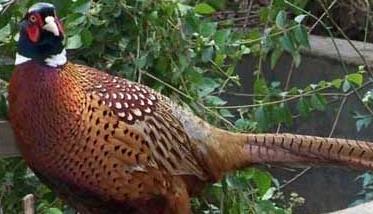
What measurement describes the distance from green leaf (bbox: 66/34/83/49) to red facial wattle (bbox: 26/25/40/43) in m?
0.62

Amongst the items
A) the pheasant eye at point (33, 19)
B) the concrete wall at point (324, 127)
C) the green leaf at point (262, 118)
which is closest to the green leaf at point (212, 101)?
the green leaf at point (262, 118)

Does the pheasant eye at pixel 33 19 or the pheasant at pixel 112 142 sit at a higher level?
the pheasant eye at pixel 33 19

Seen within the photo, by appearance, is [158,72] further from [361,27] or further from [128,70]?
[361,27]

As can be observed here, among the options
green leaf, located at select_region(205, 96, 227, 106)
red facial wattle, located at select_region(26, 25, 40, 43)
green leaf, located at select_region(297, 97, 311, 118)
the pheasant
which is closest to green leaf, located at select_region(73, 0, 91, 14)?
the pheasant

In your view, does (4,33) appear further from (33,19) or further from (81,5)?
(33,19)

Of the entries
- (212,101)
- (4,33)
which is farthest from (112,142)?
(212,101)

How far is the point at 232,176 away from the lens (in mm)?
4125

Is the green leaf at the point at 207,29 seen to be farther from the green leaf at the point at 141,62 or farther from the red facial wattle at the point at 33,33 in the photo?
the red facial wattle at the point at 33,33

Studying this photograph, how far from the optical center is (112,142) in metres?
3.26

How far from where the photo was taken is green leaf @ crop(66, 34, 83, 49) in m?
3.86

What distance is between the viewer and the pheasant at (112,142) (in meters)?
3.19

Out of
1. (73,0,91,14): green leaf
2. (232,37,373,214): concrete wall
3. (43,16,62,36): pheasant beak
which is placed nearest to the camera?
(43,16,62,36): pheasant beak

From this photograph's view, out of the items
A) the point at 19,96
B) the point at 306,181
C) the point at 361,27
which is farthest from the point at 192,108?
the point at 361,27

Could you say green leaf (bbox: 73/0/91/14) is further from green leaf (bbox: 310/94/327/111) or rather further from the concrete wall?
the concrete wall
